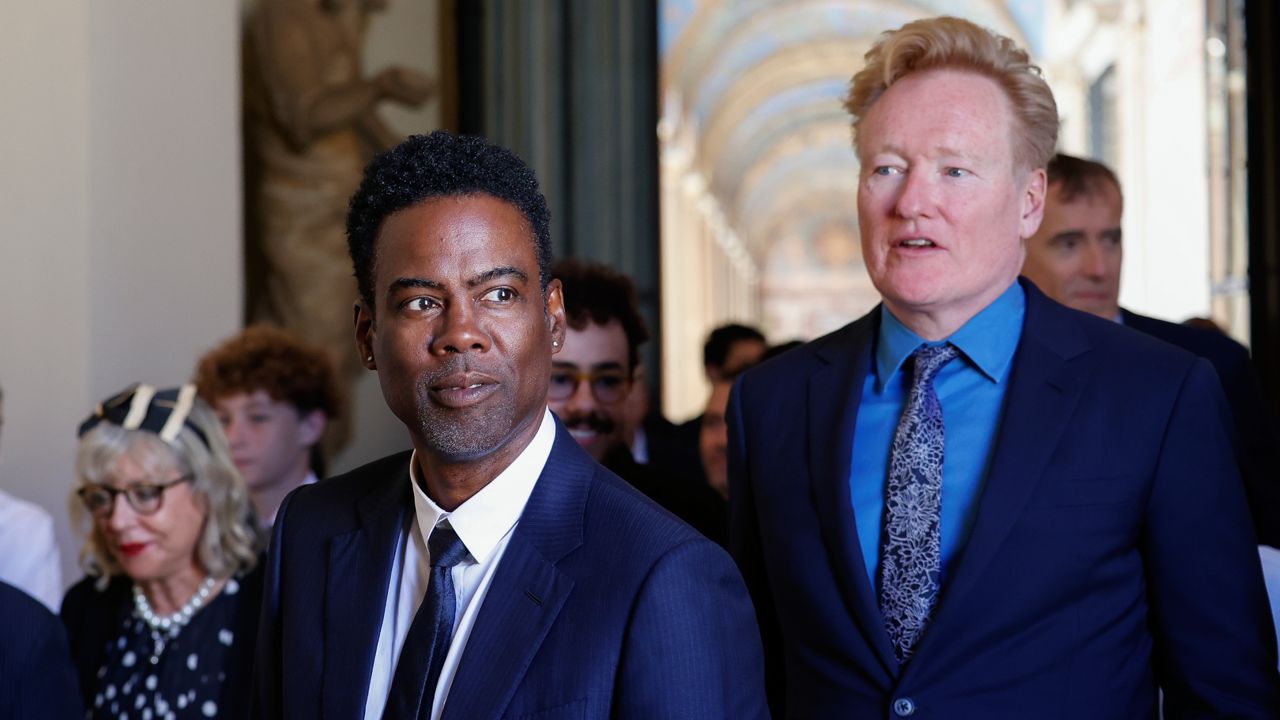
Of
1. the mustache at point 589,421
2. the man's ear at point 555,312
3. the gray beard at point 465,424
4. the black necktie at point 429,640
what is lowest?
the black necktie at point 429,640

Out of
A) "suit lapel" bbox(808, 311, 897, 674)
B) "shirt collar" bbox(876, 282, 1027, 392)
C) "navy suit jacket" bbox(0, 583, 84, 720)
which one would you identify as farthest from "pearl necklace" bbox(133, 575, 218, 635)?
"shirt collar" bbox(876, 282, 1027, 392)

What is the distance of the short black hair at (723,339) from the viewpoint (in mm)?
6891

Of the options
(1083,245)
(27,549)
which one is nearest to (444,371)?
(1083,245)

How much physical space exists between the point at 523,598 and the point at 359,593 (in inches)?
9.6

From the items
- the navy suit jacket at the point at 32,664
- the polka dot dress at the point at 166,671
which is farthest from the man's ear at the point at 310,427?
the navy suit jacket at the point at 32,664

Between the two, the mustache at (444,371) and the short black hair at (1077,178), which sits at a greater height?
the short black hair at (1077,178)

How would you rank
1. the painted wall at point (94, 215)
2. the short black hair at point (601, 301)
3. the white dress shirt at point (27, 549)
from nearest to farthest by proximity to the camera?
the short black hair at point (601, 301), the white dress shirt at point (27, 549), the painted wall at point (94, 215)

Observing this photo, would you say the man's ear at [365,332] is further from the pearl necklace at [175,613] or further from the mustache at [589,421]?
the pearl necklace at [175,613]

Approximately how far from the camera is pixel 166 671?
328cm

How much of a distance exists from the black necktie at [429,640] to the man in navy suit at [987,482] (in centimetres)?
76

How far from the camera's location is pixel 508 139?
25.9 ft

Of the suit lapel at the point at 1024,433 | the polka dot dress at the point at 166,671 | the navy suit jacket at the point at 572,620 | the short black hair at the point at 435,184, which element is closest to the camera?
the navy suit jacket at the point at 572,620

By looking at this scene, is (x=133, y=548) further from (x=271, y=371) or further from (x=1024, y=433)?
(x=1024, y=433)

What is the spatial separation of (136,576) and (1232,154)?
5.11 metres
